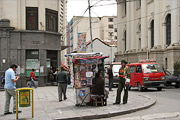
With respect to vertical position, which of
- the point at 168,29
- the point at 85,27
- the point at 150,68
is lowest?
the point at 150,68

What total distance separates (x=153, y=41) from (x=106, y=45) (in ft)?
106

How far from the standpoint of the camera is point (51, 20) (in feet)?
91.4

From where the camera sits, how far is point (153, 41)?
3912 cm

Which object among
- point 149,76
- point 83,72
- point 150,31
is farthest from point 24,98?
point 150,31

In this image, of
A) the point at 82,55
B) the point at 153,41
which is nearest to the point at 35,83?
the point at 82,55

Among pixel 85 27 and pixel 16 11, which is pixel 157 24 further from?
pixel 85 27

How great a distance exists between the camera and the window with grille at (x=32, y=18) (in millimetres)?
26219

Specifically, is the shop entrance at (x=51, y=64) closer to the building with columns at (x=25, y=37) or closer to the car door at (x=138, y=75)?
the building with columns at (x=25, y=37)

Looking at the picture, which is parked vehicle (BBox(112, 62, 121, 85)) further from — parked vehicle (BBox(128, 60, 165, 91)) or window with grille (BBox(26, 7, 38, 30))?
window with grille (BBox(26, 7, 38, 30))

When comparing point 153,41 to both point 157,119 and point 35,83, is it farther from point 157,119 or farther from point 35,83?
point 157,119

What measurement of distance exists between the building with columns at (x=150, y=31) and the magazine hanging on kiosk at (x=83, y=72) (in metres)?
19.8

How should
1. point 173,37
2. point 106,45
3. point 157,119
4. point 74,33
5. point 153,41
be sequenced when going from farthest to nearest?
point 74,33, point 106,45, point 153,41, point 173,37, point 157,119

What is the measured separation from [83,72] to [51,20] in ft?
55.9

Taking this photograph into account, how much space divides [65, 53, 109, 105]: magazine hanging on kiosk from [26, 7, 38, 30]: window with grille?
1569 centimetres
